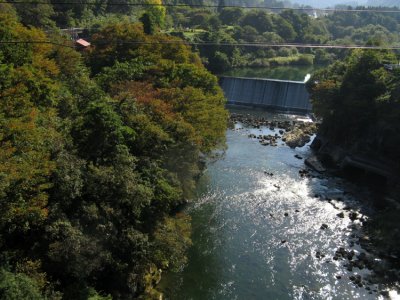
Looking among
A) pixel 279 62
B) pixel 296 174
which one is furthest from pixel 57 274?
pixel 279 62

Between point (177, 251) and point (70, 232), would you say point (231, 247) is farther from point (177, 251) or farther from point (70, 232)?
point (70, 232)

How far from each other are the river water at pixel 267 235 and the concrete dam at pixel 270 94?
20268 mm

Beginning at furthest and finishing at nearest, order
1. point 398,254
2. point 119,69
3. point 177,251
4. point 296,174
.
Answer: point 296,174 < point 119,69 < point 398,254 < point 177,251

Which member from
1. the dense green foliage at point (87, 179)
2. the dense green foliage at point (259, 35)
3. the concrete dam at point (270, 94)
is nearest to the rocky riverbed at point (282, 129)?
the concrete dam at point (270, 94)

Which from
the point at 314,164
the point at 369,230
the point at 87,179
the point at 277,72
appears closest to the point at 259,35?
the point at 277,72

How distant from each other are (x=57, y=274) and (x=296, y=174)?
24730 mm

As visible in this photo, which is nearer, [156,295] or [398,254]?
[156,295]

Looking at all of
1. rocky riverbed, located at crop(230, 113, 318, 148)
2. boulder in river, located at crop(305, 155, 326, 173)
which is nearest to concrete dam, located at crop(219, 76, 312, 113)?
rocky riverbed, located at crop(230, 113, 318, 148)

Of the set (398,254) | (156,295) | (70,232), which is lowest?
(156,295)

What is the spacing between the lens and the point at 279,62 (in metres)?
89.4

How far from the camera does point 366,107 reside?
37656 mm

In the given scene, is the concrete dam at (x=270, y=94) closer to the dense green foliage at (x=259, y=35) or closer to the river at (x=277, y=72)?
the dense green foliage at (x=259, y=35)

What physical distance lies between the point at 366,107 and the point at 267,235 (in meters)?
18.1

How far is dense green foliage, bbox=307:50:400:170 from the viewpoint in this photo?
Answer: 3491 centimetres
